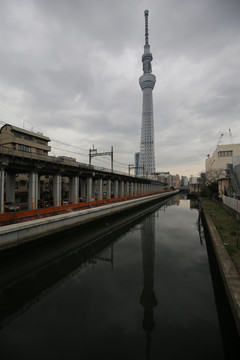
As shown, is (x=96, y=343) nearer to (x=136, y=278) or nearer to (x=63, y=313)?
(x=63, y=313)

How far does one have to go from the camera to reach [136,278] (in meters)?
10.3

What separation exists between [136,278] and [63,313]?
476 cm

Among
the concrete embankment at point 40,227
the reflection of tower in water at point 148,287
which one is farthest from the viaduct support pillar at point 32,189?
the reflection of tower in water at point 148,287

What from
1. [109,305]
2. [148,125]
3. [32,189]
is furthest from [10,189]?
[148,125]

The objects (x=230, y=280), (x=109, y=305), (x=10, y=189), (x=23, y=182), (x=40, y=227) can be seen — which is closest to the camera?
(x=230, y=280)

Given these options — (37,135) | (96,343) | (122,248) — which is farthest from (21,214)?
(37,135)

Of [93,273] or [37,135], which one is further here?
[37,135]

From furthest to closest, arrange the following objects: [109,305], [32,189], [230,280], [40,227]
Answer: [32,189]
[40,227]
[109,305]
[230,280]

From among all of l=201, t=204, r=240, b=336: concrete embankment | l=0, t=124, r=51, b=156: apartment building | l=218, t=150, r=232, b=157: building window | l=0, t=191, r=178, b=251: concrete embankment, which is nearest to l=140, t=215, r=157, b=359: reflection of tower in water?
l=201, t=204, r=240, b=336: concrete embankment

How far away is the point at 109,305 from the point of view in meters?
7.83

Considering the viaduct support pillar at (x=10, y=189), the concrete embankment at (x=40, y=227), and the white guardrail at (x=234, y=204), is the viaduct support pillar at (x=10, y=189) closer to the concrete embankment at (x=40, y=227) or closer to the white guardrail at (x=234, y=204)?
the concrete embankment at (x=40, y=227)

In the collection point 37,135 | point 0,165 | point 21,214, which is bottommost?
point 21,214

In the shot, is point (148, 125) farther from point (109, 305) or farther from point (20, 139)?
point (109, 305)

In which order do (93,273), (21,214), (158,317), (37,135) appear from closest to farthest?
(158,317)
(93,273)
(21,214)
(37,135)
